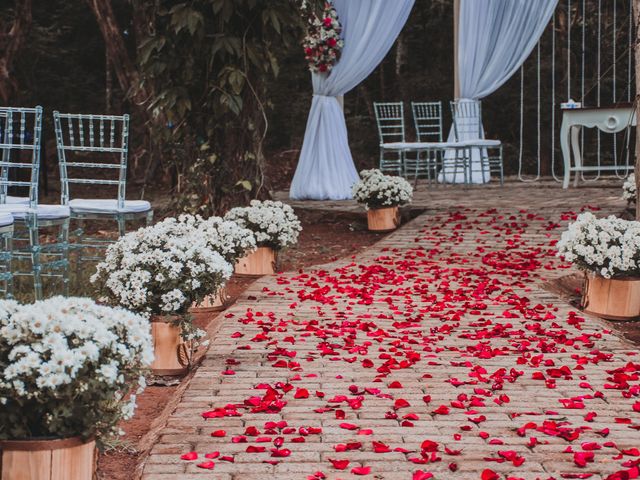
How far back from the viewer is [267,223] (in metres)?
5.75

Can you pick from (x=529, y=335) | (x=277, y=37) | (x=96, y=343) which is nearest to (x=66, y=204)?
(x=277, y=37)

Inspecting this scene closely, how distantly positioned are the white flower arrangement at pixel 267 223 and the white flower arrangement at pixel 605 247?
1722 millimetres

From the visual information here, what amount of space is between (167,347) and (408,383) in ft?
2.98

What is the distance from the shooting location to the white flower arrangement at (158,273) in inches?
Result: 140

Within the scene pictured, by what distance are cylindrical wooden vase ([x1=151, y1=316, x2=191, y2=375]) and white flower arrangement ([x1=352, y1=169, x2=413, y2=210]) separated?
415 centimetres

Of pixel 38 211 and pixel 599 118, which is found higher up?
pixel 599 118

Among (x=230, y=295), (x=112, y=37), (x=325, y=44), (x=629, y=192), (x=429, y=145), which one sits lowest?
(x=230, y=295)

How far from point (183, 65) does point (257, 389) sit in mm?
3448

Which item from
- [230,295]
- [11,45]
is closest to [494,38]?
[11,45]

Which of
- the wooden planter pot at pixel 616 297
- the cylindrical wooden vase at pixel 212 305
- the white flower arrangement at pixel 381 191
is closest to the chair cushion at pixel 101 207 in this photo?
the cylindrical wooden vase at pixel 212 305

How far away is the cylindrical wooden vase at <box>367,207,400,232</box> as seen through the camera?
771 centimetres

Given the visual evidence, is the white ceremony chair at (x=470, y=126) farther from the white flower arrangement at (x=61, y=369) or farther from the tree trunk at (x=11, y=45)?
the white flower arrangement at (x=61, y=369)

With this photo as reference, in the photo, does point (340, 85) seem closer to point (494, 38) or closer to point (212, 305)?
point (494, 38)

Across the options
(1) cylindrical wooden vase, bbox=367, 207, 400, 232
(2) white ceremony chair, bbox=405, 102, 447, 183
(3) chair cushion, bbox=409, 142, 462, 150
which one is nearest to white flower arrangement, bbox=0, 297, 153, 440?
(1) cylindrical wooden vase, bbox=367, 207, 400, 232
